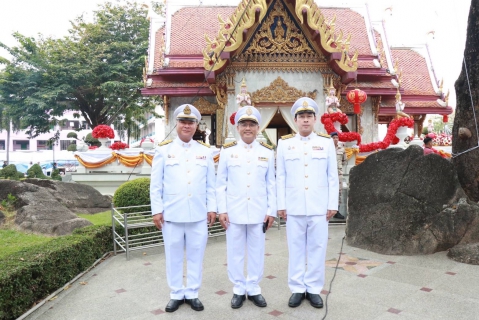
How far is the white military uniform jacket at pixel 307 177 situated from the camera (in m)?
3.70

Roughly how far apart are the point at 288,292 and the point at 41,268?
2.58 m

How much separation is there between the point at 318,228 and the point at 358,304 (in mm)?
817

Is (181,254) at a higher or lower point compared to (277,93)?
lower

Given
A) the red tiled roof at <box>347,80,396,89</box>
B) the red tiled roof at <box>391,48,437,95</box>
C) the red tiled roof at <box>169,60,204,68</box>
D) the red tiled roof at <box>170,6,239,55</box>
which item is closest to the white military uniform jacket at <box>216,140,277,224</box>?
the red tiled roof at <box>169,60,204,68</box>

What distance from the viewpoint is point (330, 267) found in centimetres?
486

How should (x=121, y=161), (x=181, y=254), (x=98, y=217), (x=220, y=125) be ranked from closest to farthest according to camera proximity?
1. (x=181, y=254)
2. (x=98, y=217)
3. (x=121, y=161)
4. (x=220, y=125)

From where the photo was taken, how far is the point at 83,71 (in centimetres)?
1953

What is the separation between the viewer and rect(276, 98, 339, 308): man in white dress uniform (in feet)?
12.1

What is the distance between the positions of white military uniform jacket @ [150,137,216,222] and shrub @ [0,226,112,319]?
1.40 meters

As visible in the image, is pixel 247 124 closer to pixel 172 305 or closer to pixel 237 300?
pixel 237 300

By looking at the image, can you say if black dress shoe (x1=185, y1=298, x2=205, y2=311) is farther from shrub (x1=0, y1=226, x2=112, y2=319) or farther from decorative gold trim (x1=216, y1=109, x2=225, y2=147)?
decorative gold trim (x1=216, y1=109, x2=225, y2=147)

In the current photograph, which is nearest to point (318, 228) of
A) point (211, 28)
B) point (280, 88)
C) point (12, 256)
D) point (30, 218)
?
point (12, 256)

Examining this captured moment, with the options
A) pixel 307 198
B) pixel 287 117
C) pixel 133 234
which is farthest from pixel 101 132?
pixel 307 198

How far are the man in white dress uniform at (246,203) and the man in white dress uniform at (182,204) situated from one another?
0.17 meters
